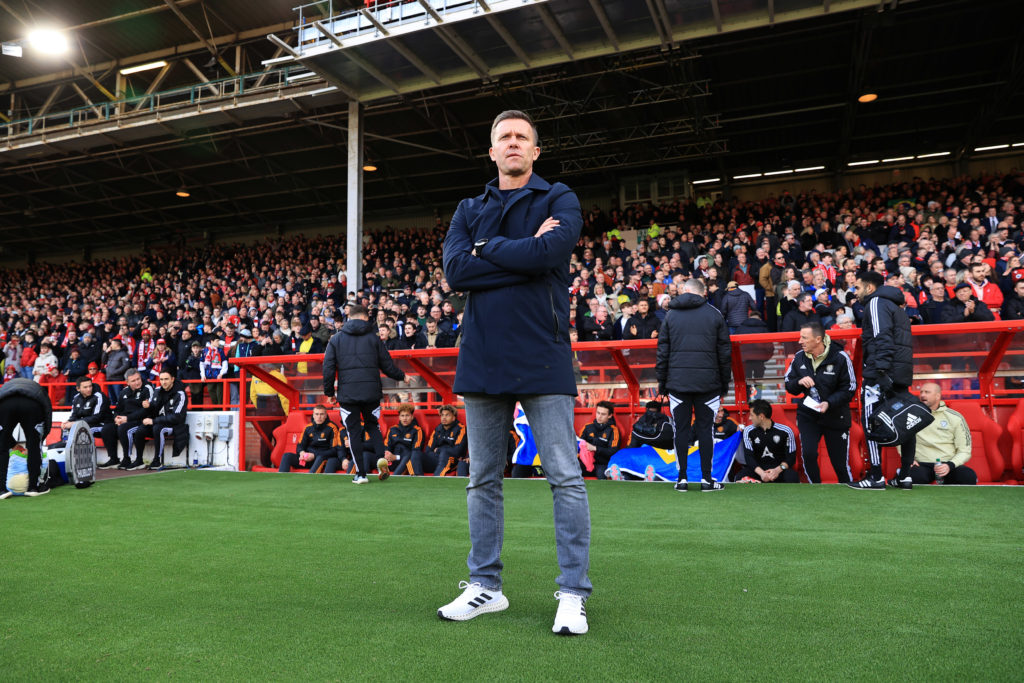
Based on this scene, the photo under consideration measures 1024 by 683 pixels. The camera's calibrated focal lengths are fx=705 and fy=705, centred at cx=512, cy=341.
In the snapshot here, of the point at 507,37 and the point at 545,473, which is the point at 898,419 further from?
the point at 507,37

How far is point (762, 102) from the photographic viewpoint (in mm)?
21062

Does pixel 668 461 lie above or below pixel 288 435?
below

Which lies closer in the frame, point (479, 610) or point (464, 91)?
point (479, 610)

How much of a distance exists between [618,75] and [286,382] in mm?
12943

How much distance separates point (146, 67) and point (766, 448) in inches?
910

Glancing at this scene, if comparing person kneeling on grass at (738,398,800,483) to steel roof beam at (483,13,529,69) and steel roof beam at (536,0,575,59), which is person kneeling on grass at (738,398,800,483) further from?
steel roof beam at (483,13,529,69)

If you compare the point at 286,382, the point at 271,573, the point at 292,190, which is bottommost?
the point at 271,573

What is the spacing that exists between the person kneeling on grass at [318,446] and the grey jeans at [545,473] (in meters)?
6.94

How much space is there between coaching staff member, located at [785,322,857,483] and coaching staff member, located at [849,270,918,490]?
31 cm

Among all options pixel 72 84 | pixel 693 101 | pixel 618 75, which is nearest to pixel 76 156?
pixel 72 84

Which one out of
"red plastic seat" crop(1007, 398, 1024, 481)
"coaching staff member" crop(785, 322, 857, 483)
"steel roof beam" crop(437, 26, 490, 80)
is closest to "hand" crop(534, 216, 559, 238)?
"coaching staff member" crop(785, 322, 857, 483)

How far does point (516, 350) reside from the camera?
2617 mm

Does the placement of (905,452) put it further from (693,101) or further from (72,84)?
(72,84)

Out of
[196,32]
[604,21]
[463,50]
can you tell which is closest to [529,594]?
[604,21]
